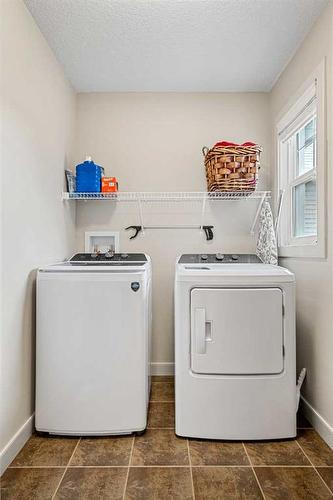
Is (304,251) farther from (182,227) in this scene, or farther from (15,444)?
(15,444)

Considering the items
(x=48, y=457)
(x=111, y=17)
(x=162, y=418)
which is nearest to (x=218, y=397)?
(x=162, y=418)

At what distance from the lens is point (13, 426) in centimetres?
181

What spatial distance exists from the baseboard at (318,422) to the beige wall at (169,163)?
1125mm

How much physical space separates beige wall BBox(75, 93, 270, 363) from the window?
11.8 inches

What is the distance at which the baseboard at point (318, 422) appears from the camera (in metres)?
1.90

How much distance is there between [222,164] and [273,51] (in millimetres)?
781

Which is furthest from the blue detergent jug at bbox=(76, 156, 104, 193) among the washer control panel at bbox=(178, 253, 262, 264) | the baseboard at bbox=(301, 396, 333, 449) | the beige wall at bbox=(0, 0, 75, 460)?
the baseboard at bbox=(301, 396, 333, 449)

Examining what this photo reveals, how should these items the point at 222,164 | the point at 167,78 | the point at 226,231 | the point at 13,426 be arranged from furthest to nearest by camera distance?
the point at 226,231
the point at 167,78
the point at 222,164
the point at 13,426

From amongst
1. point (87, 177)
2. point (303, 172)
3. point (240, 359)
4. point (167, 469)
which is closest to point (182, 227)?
point (87, 177)

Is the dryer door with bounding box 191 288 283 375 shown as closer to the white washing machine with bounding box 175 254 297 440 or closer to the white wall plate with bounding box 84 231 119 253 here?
the white washing machine with bounding box 175 254 297 440

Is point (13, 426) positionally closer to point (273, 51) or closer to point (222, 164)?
point (222, 164)

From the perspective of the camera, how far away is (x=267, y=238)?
2.67 metres

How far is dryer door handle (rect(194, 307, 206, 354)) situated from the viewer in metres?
1.94

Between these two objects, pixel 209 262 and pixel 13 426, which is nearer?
pixel 13 426
